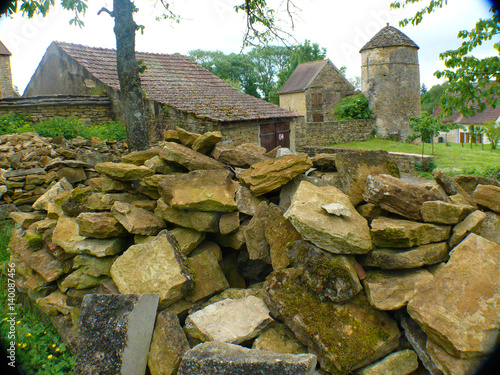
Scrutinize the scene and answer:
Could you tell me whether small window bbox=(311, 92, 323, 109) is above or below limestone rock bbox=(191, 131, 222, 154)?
above

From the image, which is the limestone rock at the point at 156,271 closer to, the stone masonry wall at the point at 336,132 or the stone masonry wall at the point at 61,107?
the stone masonry wall at the point at 61,107

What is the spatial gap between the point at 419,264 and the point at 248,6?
8.31 metres

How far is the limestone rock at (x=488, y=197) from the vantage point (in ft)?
11.5

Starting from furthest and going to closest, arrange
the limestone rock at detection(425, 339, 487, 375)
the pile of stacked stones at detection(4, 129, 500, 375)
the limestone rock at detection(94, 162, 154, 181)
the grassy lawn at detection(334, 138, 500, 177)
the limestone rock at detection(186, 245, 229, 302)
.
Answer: the grassy lawn at detection(334, 138, 500, 177) → the limestone rock at detection(94, 162, 154, 181) → the limestone rock at detection(186, 245, 229, 302) → the pile of stacked stones at detection(4, 129, 500, 375) → the limestone rock at detection(425, 339, 487, 375)

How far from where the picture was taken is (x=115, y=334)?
302cm

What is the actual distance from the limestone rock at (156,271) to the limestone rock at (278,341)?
912 mm

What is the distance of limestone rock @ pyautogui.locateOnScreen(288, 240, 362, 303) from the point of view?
9.82ft

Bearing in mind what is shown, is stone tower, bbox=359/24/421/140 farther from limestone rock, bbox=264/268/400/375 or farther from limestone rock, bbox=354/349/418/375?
limestone rock, bbox=354/349/418/375

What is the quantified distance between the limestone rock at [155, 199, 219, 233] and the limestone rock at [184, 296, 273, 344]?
91 cm

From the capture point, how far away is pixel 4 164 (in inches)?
304

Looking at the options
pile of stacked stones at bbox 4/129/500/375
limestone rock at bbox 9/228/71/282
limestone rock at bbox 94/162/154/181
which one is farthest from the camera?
limestone rock at bbox 94/162/154/181

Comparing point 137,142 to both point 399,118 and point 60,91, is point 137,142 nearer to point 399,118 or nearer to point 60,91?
point 60,91

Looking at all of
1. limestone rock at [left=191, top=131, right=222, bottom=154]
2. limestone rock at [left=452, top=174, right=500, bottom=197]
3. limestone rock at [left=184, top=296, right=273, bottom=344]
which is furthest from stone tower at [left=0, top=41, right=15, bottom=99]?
limestone rock at [left=452, top=174, right=500, bottom=197]

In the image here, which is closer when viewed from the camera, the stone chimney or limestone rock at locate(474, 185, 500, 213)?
limestone rock at locate(474, 185, 500, 213)
